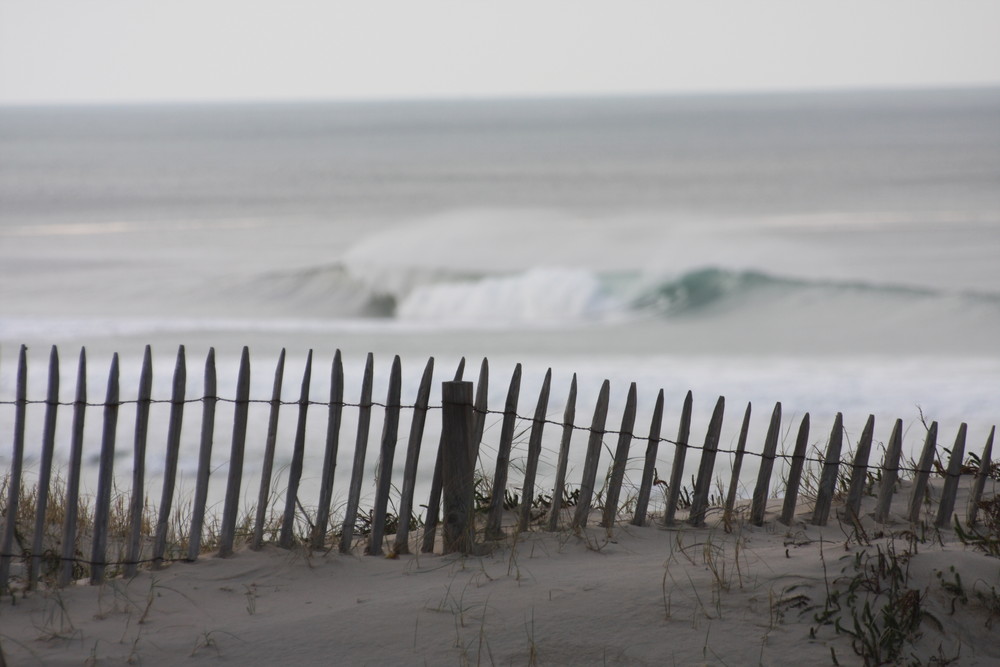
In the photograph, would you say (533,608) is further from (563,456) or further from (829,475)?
(829,475)

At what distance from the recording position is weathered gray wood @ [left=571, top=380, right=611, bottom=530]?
4.48m

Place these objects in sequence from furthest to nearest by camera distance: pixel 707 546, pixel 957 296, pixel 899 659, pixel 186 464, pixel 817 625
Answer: pixel 957 296 → pixel 186 464 → pixel 707 546 → pixel 817 625 → pixel 899 659

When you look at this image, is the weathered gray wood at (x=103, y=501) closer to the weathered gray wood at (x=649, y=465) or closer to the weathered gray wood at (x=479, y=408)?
Answer: the weathered gray wood at (x=479, y=408)

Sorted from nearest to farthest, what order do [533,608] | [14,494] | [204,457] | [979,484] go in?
[533,608], [14,494], [204,457], [979,484]

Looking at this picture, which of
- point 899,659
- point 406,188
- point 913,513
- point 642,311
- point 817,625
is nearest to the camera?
point 899,659

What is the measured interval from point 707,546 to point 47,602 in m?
2.97

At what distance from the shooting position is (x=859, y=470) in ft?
15.4

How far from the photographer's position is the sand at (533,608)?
350 centimetres

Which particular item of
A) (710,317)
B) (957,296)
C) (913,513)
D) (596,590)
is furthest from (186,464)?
(957,296)

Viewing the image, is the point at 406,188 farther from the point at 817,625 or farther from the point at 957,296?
the point at 817,625

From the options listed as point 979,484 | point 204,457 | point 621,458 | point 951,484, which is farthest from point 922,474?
point 204,457

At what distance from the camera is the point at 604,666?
11.2ft

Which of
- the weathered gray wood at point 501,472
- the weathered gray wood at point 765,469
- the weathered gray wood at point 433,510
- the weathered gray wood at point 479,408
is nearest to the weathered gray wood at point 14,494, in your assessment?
the weathered gray wood at point 433,510

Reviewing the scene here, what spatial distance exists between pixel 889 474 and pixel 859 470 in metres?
0.16
